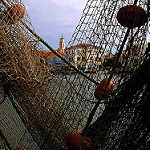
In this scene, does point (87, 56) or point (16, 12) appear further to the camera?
point (16, 12)

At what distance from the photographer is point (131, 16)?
0.43 meters

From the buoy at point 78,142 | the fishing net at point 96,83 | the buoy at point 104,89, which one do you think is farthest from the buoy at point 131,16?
the buoy at point 78,142

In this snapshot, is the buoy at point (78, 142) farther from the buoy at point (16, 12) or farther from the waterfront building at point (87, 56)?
the buoy at point (16, 12)

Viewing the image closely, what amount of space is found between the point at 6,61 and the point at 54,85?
0.25 metres

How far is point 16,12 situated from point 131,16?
429mm

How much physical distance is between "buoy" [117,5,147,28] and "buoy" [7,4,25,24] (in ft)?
1.26

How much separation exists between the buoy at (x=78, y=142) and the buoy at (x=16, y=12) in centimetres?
46

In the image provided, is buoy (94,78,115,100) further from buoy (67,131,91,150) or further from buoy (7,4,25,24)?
buoy (7,4,25,24)

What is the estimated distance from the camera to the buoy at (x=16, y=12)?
614 mm

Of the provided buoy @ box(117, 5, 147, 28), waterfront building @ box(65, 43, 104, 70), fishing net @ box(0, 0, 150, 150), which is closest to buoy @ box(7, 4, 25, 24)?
fishing net @ box(0, 0, 150, 150)

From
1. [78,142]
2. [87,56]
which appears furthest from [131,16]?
[78,142]

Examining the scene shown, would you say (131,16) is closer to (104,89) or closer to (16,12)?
(104,89)

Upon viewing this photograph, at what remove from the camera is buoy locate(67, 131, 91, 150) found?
0.54 meters

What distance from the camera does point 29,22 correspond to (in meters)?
0.72
